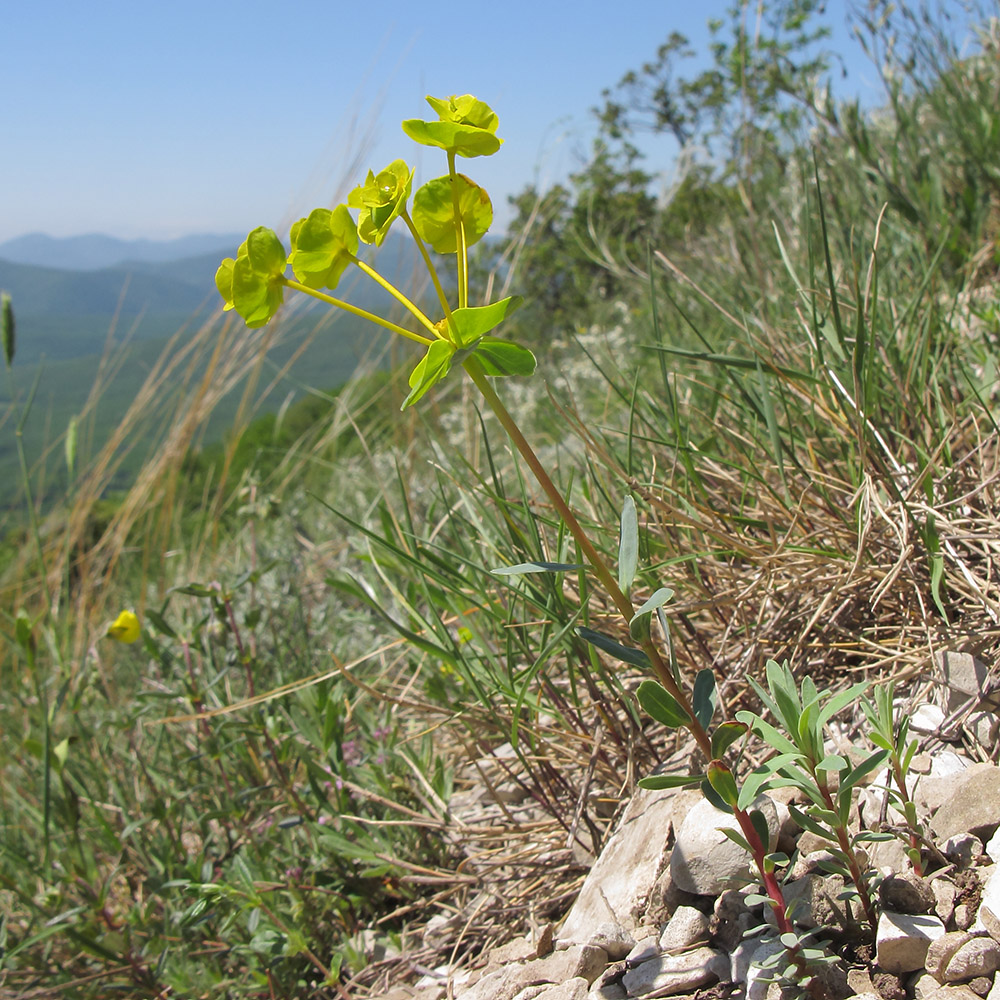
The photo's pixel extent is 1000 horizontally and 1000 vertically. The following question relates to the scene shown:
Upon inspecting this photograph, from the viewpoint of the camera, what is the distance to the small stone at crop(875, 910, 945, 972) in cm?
75

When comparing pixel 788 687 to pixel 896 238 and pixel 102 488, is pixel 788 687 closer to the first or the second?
pixel 896 238

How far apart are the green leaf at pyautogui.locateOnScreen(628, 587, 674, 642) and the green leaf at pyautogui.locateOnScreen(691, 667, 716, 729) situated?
0.34 feet

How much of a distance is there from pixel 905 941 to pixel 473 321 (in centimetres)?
69

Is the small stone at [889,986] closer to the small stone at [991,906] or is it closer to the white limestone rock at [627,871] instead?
the small stone at [991,906]

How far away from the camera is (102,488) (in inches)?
121

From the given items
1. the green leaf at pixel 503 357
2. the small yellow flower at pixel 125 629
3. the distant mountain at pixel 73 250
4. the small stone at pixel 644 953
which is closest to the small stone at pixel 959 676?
the small stone at pixel 644 953

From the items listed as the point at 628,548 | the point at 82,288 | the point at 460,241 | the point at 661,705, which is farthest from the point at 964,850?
the point at 82,288

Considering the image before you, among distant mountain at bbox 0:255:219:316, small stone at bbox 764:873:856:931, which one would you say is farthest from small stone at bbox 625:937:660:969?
distant mountain at bbox 0:255:219:316

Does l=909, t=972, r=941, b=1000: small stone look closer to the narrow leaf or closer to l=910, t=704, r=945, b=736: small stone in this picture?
the narrow leaf

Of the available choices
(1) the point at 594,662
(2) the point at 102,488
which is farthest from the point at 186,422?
(1) the point at 594,662

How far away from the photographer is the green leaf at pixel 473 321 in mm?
626

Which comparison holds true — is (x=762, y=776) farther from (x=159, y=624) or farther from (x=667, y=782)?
(x=159, y=624)

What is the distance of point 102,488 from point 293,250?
8.85ft

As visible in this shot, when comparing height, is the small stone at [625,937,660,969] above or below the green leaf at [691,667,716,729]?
below
